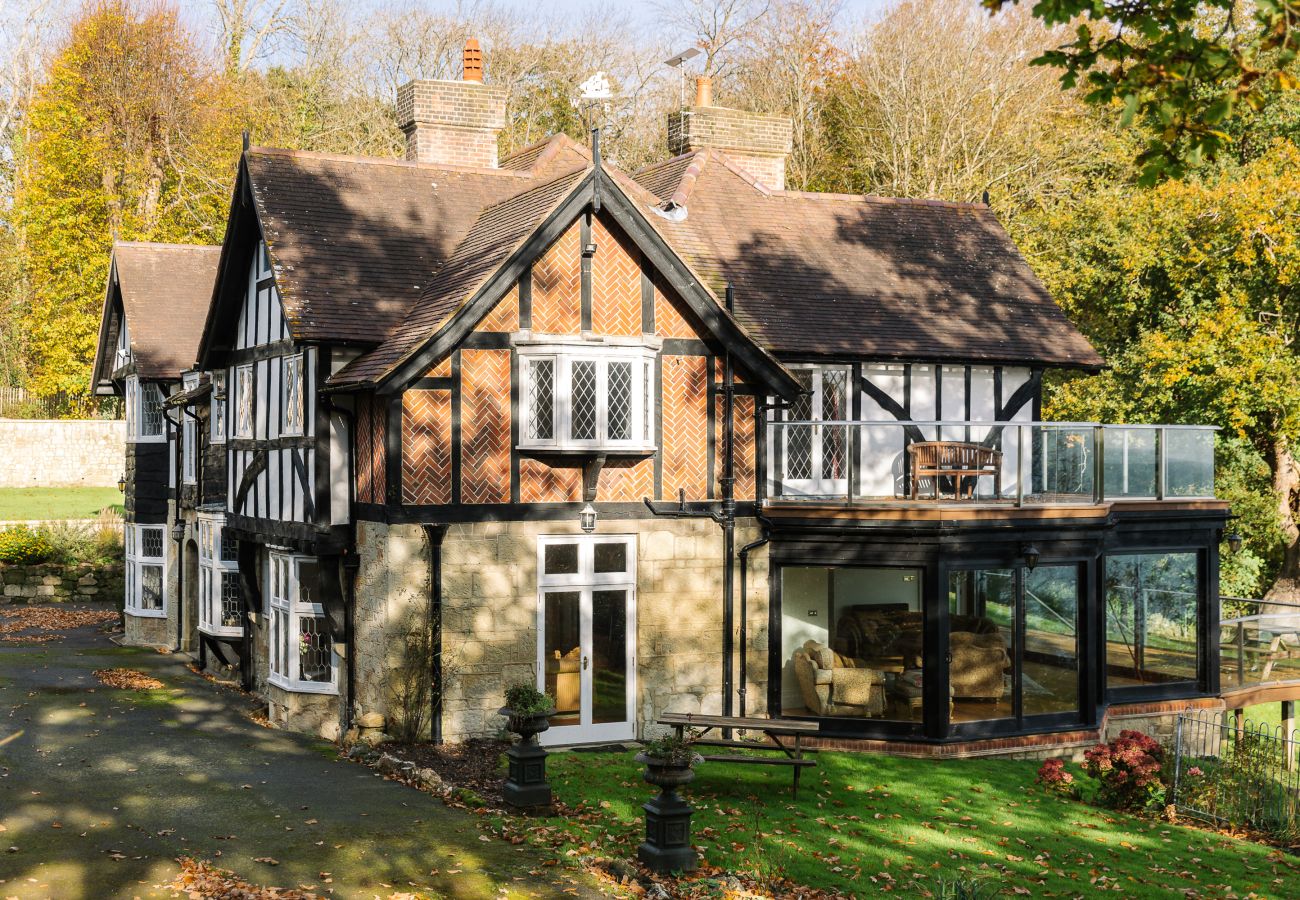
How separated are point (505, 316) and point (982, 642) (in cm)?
769

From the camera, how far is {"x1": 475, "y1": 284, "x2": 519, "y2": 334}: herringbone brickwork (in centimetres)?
1642

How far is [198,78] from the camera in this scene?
43719 mm

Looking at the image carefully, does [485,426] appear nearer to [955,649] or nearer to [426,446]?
[426,446]

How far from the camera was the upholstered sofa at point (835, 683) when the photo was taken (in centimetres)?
1770

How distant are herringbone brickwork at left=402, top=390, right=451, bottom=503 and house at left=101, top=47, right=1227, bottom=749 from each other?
0.10ft

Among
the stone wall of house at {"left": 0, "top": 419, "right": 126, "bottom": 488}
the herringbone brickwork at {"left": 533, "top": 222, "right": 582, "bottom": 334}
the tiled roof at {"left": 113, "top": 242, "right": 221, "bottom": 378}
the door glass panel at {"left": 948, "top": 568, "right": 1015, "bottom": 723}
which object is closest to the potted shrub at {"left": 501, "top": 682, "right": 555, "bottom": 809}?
the herringbone brickwork at {"left": 533, "top": 222, "right": 582, "bottom": 334}

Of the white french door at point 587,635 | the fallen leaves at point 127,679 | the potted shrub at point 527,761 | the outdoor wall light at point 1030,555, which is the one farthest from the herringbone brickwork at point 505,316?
the fallen leaves at point 127,679

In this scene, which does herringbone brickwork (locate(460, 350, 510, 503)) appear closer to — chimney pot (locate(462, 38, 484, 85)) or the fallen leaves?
chimney pot (locate(462, 38, 484, 85))

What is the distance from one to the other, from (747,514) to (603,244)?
4.13 m

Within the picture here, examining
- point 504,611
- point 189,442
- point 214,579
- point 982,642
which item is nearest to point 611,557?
point 504,611

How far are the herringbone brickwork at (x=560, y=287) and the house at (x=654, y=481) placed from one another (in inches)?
1.6

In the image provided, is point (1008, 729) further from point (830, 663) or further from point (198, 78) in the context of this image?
point (198, 78)

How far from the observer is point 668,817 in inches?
455

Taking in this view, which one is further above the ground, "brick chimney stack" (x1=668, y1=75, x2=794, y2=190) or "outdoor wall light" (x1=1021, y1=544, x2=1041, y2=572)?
"brick chimney stack" (x1=668, y1=75, x2=794, y2=190)
